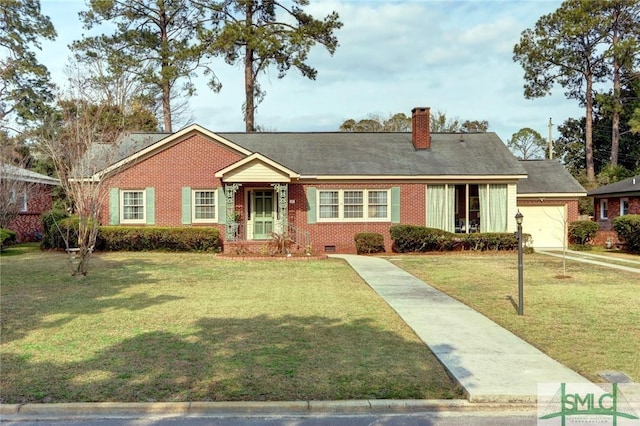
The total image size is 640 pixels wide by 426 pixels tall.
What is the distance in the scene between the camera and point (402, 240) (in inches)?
758

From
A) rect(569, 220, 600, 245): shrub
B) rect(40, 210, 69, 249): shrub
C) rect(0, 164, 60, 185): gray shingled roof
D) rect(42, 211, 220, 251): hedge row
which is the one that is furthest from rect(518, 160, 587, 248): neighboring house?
rect(0, 164, 60, 185): gray shingled roof

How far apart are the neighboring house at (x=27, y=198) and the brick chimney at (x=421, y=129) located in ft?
56.1

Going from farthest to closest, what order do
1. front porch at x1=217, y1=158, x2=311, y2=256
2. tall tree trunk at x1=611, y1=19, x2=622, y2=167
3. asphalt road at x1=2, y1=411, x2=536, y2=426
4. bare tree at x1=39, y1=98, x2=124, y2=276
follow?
1. tall tree trunk at x1=611, y1=19, x2=622, y2=167
2. front porch at x1=217, y1=158, x2=311, y2=256
3. bare tree at x1=39, y1=98, x2=124, y2=276
4. asphalt road at x1=2, y1=411, x2=536, y2=426

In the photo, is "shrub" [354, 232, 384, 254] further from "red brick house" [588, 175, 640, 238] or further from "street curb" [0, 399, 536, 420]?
"street curb" [0, 399, 536, 420]

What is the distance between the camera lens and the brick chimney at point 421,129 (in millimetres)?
22312

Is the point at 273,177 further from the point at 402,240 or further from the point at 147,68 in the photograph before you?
the point at 147,68

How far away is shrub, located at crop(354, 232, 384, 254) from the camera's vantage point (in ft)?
62.5

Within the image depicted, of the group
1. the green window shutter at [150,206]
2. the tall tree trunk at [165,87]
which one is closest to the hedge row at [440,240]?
the green window shutter at [150,206]

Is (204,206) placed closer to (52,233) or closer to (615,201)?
(52,233)

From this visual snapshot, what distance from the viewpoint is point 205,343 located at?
6.21 meters

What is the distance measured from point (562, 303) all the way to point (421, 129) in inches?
567

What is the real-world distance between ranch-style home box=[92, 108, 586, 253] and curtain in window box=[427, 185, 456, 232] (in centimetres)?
4

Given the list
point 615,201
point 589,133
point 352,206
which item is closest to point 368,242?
point 352,206

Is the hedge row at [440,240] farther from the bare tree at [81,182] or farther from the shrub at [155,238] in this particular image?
the bare tree at [81,182]
